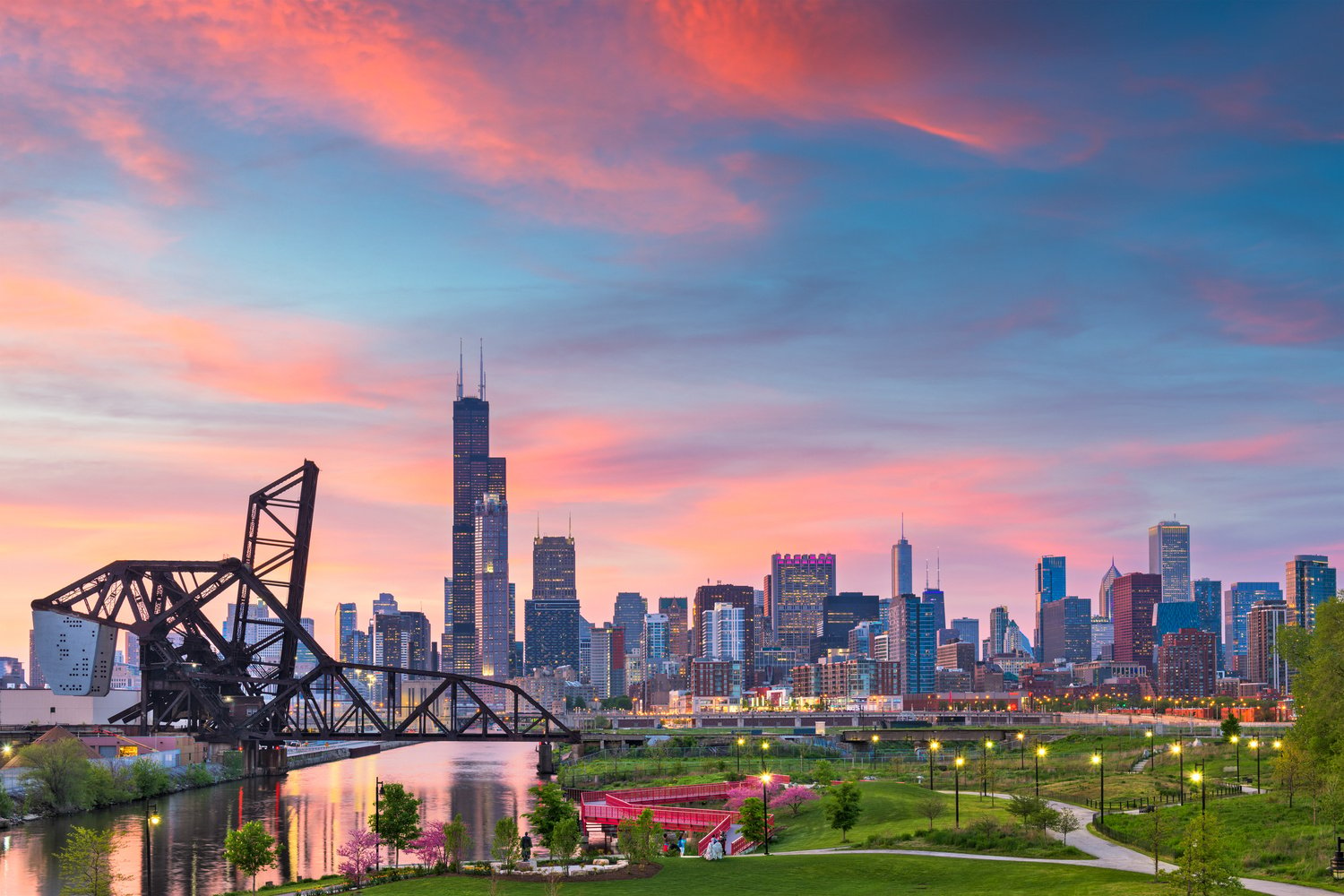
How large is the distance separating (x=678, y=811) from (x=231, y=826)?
33.0 metres

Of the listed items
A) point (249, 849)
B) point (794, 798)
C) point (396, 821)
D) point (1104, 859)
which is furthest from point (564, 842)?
point (794, 798)

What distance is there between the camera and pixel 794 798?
9725 cm

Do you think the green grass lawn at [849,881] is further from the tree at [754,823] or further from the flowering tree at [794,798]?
the flowering tree at [794,798]

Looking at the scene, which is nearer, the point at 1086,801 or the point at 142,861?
the point at 142,861

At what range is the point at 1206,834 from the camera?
133 ft

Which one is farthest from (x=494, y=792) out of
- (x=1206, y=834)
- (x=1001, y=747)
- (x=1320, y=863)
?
(x=1206, y=834)

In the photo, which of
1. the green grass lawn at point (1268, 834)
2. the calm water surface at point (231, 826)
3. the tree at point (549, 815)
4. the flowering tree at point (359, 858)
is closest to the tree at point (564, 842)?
the flowering tree at point (359, 858)

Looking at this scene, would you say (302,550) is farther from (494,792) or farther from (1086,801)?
(1086,801)

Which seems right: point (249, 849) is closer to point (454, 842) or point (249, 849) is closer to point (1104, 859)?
point (454, 842)

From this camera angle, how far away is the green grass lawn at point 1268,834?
5409cm

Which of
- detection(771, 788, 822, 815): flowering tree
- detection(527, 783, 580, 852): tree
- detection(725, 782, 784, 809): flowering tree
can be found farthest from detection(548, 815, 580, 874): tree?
detection(725, 782, 784, 809): flowering tree

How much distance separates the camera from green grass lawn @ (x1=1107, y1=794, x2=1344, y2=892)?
5409 cm

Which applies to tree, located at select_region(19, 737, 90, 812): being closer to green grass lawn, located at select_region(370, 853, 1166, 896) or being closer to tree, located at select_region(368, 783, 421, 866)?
tree, located at select_region(368, 783, 421, 866)

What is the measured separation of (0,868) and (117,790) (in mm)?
35849
